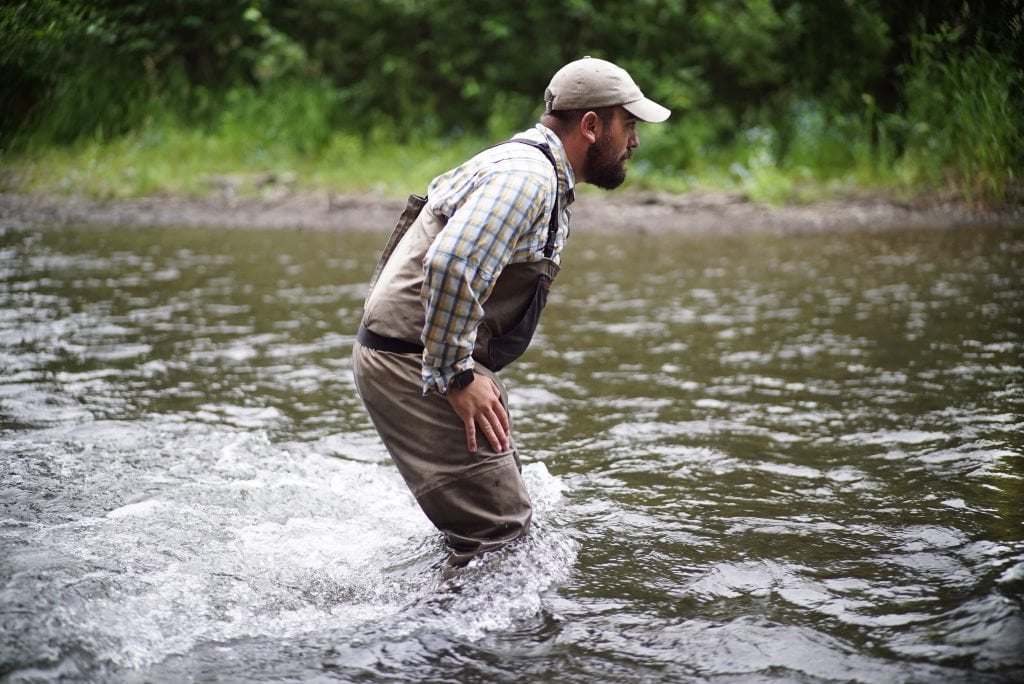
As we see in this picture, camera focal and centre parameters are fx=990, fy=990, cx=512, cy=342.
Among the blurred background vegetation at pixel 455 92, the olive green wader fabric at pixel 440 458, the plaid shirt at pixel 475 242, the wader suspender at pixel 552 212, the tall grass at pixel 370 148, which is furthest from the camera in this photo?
the blurred background vegetation at pixel 455 92

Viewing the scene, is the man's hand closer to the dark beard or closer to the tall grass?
the dark beard

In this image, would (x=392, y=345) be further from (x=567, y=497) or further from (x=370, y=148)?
(x=370, y=148)

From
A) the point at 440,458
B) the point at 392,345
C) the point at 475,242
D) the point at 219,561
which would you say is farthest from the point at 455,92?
the point at 475,242

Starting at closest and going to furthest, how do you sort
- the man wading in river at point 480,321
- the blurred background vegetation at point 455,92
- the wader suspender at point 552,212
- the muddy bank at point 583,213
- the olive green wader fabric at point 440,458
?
the man wading in river at point 480,321
the wader suspender at point 552,212
the olive green wader fabric at point 440,458
the muddy bank at point 583,213
the blurred background vegetation at point 455,92

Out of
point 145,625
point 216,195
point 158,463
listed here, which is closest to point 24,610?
point 145,625

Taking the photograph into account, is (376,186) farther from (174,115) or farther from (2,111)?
(2,111)

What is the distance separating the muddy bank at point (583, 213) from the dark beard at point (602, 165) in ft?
27.1

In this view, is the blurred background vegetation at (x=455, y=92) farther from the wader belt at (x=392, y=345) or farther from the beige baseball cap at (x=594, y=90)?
the wader belt at (x=392, y=345)

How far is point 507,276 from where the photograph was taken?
335 centimetres

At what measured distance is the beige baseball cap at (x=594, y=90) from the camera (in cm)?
334

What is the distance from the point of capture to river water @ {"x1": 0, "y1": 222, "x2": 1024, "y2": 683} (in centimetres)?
324

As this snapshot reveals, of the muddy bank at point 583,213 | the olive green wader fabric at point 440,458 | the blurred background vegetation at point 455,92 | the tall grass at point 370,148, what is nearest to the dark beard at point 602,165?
the olive green wader fabric at point 440,458

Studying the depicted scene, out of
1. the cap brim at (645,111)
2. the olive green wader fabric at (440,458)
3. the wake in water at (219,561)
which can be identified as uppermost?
the cap brim at (645,111)

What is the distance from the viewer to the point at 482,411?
11.0 ft
